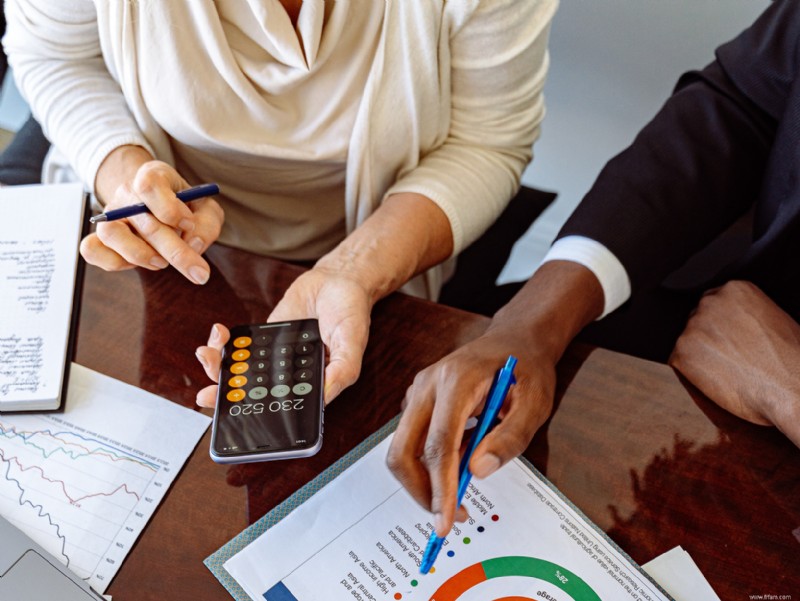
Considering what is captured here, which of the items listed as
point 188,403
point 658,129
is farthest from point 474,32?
point 188,403

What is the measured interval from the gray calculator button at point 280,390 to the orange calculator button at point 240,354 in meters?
0.04

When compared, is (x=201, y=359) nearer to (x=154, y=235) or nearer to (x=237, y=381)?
(x=237, y=381)

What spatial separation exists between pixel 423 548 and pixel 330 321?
0.22 meters

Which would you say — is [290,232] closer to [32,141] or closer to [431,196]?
[431,196]

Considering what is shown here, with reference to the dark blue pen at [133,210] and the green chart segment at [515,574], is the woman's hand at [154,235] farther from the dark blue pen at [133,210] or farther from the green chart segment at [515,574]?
the green chart segment at [515,574]

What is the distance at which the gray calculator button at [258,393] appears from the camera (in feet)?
1.85

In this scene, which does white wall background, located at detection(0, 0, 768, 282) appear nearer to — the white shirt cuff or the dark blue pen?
the white shirt cuff

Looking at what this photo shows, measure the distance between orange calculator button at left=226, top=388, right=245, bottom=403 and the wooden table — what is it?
4 centimetres

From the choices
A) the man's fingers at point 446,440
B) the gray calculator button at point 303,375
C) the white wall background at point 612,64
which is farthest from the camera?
the white wall background at point 612,64

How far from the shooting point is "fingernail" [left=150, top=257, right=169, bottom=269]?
661 millimetres

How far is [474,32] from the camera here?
0.73m

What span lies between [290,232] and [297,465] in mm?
465

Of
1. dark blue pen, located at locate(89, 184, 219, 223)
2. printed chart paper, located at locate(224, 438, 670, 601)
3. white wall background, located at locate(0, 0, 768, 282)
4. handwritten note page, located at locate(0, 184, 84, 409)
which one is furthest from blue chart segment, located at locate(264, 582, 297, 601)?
white wall background, located at locate(0, 0, 768, 282)

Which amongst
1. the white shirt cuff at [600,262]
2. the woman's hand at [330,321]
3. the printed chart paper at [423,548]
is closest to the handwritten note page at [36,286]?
the woman's hand at [330,321]
